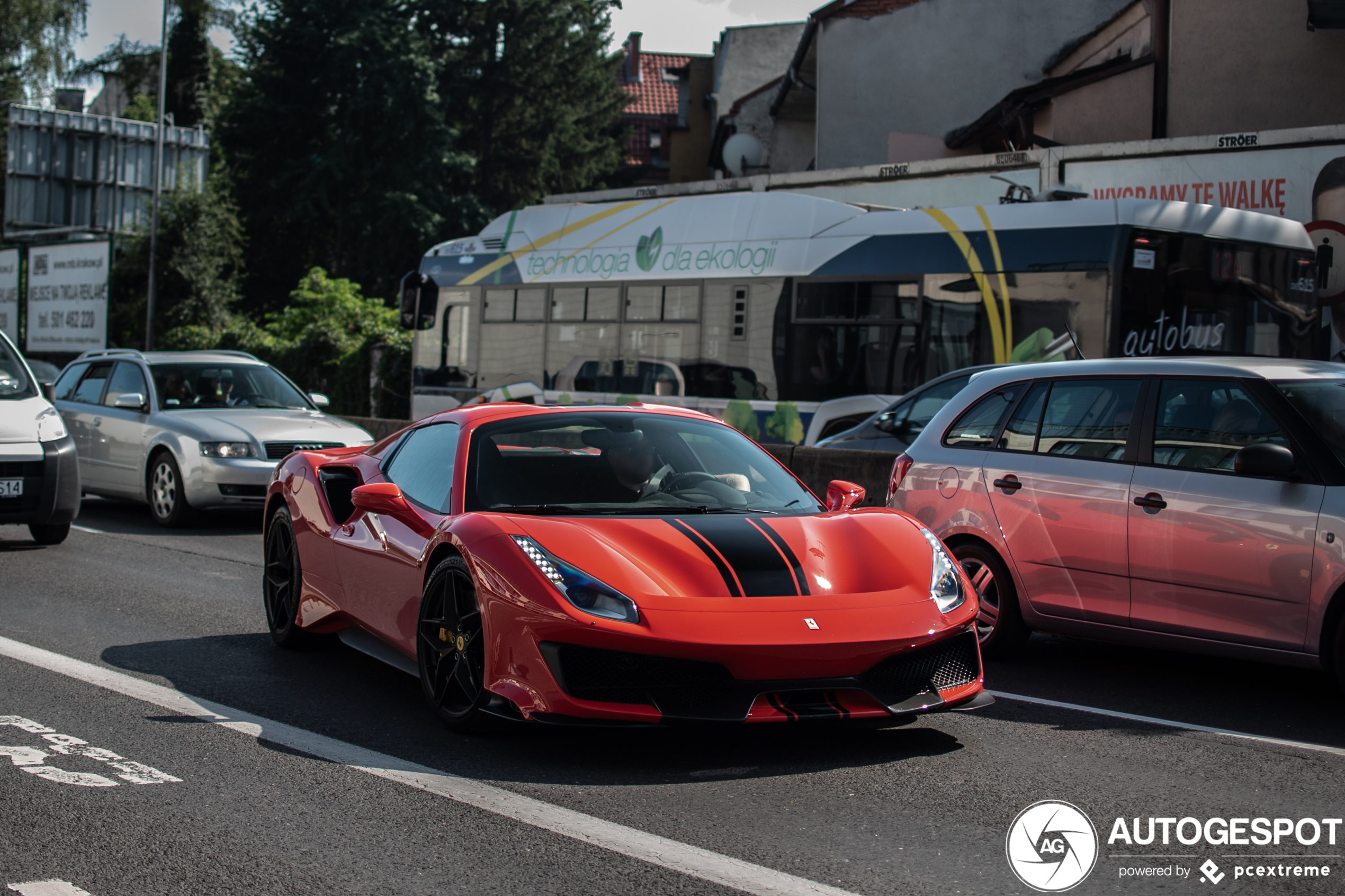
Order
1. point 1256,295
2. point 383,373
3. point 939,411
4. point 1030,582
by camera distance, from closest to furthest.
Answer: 1. point 1030,582
2. point 939,411
3. point 1256,295
4. point 383,373

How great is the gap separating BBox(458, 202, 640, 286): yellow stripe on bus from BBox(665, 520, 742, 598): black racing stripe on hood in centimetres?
1194

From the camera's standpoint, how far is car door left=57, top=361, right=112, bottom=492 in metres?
14.1

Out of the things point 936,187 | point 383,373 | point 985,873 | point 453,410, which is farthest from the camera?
point 383,373

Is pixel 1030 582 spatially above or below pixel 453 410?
below

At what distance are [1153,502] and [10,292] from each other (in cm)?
4074

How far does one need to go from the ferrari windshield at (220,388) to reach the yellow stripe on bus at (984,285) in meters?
6.48

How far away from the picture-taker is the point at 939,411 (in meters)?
7.81

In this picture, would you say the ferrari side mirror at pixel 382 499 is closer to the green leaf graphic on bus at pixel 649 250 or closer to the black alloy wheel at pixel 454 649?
the black alloy wheel at pixel 454 649

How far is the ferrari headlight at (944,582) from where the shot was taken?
521 centimetres

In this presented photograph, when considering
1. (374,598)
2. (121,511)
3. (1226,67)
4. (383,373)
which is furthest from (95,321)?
(374,598)

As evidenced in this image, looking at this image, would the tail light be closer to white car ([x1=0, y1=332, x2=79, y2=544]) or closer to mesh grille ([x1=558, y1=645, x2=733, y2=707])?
mesh grille ([x1=558, y1=645, x2=733, y2=707])

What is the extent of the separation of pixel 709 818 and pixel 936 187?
1475 cm


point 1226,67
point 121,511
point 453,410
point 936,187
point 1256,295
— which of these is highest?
point 1226,67

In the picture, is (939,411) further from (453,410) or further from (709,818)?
(709,818)
